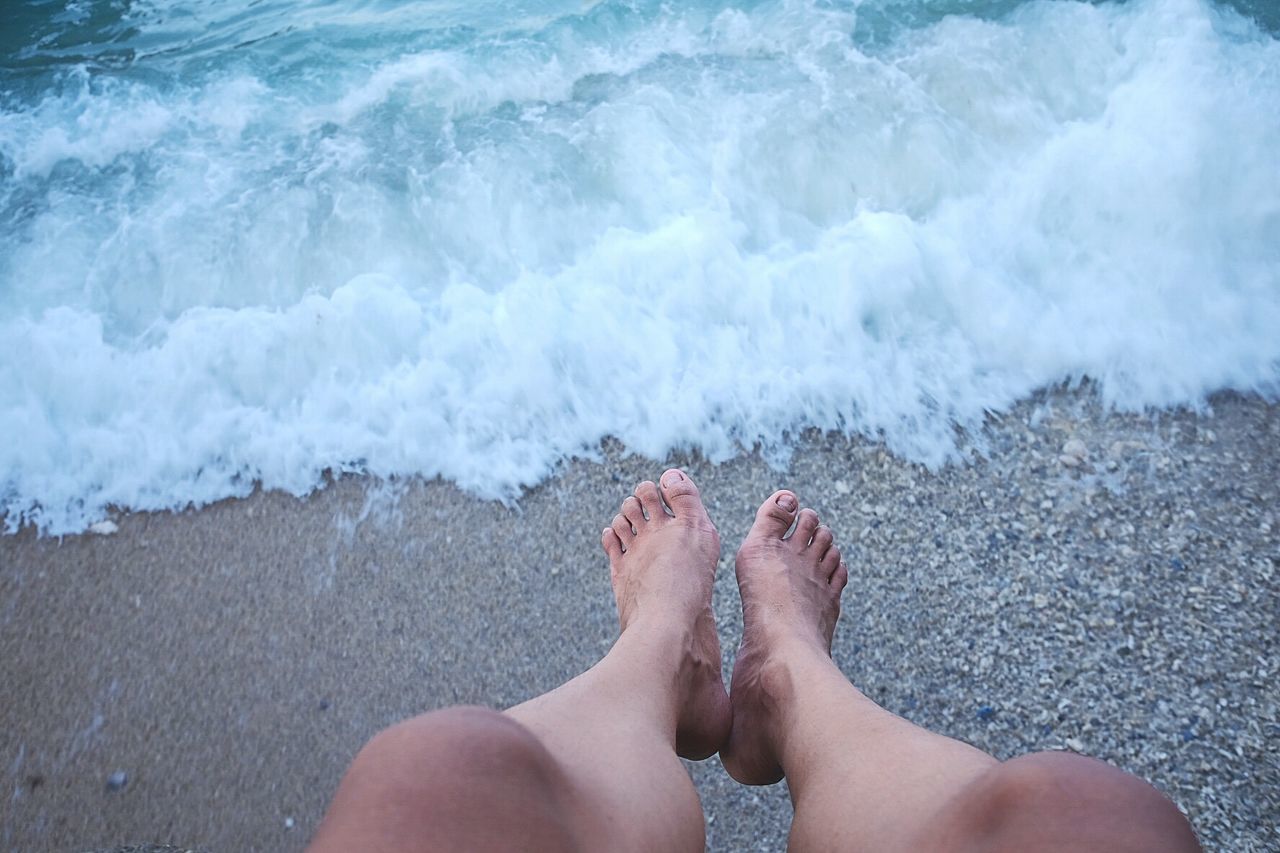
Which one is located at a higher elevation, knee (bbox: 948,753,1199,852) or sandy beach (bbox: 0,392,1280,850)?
knee (bbox: 948,753,1199,852)

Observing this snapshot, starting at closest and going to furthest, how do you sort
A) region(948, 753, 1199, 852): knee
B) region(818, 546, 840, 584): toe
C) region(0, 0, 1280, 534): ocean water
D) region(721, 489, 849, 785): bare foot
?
1. region(948, 753, 1199, 852): knee
2. region(721, 489, 849, 785): bare foot
3. region(818, 546, 840, 584): toe
4. region(0, 0, 1280, 534): ocean water

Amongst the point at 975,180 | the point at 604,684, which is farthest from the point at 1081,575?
the point at 975,180

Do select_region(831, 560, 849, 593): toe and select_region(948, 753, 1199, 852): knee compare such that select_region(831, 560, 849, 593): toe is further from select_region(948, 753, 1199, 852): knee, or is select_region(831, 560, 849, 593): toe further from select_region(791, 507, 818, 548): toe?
select_region(948, 753, 1199, 852): knee

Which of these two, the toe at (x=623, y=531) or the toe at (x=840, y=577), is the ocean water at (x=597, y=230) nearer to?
the toe at (x=623, y=531)

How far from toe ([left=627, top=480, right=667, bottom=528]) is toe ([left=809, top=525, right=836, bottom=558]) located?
1.21 ft

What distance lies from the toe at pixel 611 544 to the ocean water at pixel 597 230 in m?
0.31

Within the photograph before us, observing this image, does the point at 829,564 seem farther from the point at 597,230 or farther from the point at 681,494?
the point at 597,230

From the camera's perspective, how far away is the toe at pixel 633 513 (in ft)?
6.51

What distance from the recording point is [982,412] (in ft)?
7.19

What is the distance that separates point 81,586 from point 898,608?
2027 mm

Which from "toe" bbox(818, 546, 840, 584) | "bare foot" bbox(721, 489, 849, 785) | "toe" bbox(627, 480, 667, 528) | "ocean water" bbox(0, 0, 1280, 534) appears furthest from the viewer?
"ocean water" bbox(0, 0, 1280, 534)

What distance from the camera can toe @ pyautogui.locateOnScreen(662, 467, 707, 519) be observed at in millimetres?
1975

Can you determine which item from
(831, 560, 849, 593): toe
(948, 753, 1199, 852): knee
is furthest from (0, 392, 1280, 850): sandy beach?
(948, 753, 1199, 852): knee

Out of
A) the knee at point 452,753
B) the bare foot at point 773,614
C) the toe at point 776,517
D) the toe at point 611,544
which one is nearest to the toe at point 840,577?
the bare foot at point 773,614
